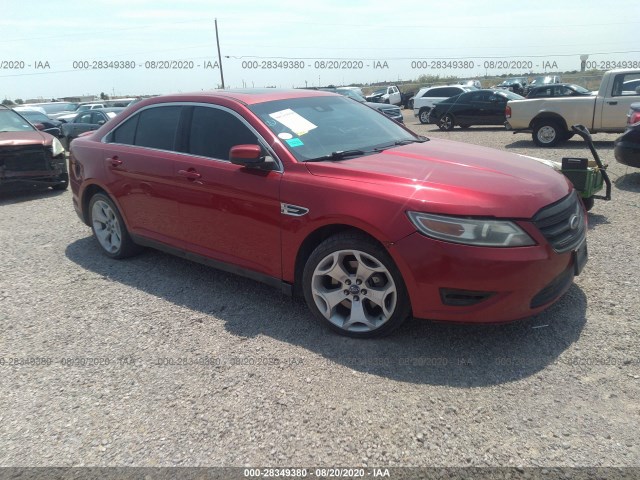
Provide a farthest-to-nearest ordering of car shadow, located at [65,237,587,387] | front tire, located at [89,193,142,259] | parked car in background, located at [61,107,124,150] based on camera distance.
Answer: parked car in background, located at [61,107,124,150], front tire, located at [89,193,142,259], car shadow, located at [65,237,587,387]

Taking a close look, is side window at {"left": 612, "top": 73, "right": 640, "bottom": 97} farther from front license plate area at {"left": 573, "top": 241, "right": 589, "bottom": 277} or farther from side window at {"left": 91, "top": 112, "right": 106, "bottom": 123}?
side window at {"left": 91, "top": 112, "right": 106, "bottom": 123}

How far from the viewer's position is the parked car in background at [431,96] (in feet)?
73.7

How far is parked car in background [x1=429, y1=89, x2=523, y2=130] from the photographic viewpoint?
690 inches

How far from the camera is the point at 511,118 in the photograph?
12.7 m

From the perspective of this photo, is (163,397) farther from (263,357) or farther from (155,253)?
(155,253)

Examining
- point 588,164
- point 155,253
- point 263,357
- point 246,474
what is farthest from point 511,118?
point 246,474

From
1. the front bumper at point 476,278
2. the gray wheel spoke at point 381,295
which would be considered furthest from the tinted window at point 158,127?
the front bumper at point 476,278

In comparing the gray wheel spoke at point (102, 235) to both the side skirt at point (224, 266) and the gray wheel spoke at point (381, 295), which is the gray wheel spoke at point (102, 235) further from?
the gray wheel spoke at point (381, 295)

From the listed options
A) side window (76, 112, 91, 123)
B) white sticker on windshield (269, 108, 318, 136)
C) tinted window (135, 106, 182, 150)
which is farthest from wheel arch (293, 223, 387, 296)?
side window (76, 112, 91, 123)

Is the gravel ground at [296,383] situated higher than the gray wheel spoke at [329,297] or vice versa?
the gray wheel spoke at [329,297]

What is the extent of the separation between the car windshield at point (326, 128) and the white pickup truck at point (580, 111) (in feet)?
29.8

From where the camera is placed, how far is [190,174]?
13.3 feet

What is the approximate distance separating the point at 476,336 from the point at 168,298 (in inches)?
97.0

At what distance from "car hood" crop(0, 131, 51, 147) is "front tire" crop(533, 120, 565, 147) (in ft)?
35.1
